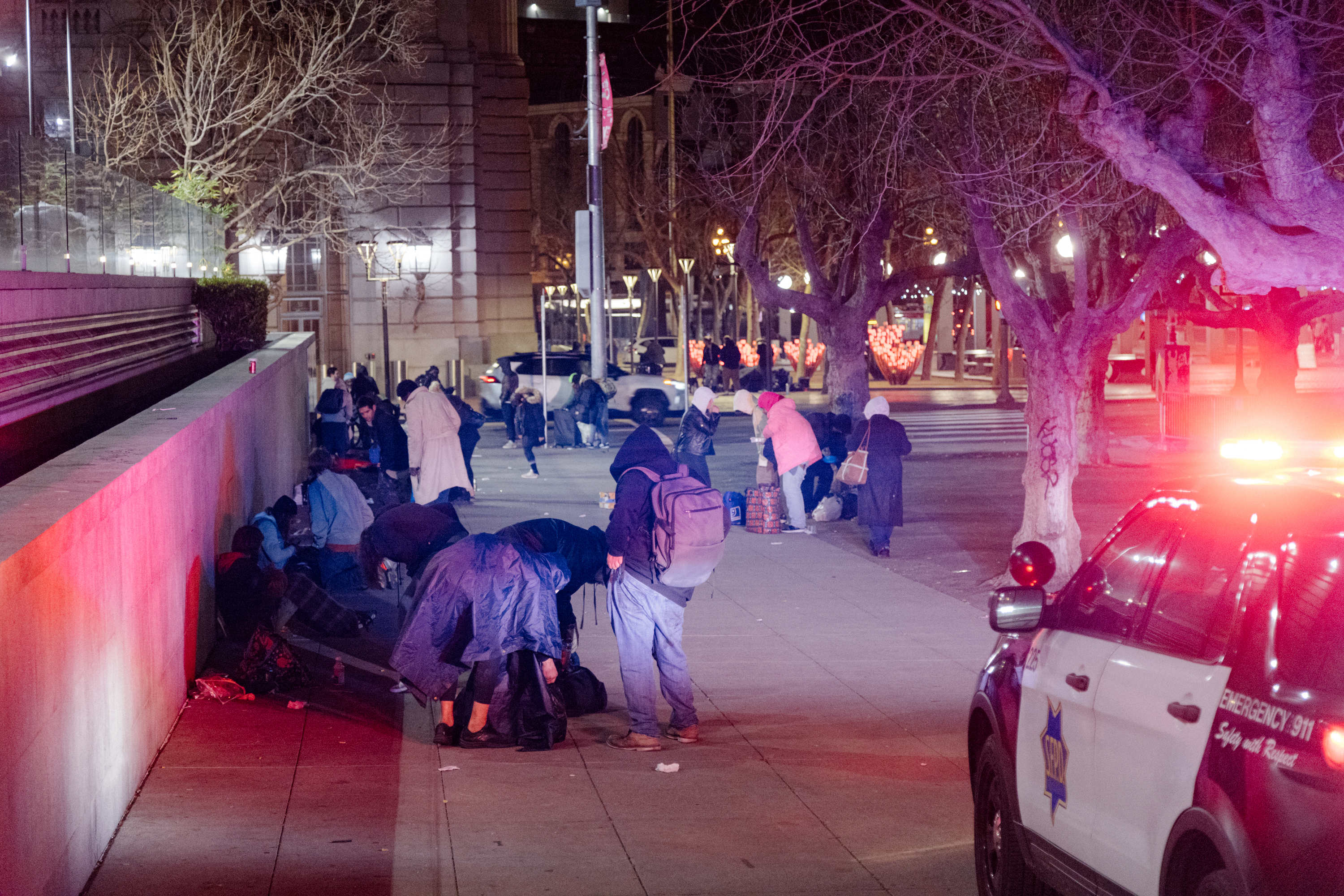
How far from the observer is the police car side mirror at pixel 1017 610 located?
493cm

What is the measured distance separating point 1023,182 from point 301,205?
27.4m

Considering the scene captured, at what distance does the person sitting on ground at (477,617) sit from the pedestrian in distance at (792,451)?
344 inches

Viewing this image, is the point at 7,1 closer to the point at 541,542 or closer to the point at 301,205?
the point at 301,205

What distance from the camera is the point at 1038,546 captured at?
16.7ft

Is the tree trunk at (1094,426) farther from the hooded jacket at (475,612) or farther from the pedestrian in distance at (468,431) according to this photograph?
the hooded jacket at (475,612)

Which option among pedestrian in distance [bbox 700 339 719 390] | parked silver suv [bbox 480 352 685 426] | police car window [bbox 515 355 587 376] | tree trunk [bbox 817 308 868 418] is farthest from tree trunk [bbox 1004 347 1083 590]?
pedestrian in distance [bbox 700 339 719 390]

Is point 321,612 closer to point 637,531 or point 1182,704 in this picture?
point 637,531

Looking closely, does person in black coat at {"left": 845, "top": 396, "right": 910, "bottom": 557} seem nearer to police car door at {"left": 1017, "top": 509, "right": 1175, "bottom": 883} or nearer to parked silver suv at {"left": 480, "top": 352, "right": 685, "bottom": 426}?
police car door at {"left": 1017, "top": 509, "right": 1175, "bottom": 883}

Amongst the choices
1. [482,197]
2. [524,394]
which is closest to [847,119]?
[524,394]

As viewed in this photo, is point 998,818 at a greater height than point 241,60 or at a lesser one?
lesser

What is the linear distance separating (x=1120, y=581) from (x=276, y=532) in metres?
7.32

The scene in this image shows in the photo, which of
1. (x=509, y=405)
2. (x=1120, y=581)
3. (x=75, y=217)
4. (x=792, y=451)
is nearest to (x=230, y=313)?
(x=509, y=405)

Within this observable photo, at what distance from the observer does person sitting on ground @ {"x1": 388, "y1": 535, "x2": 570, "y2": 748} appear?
757cm

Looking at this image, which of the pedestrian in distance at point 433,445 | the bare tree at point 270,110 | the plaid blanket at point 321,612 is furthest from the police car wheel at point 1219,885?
the bare tree at point 270,110
